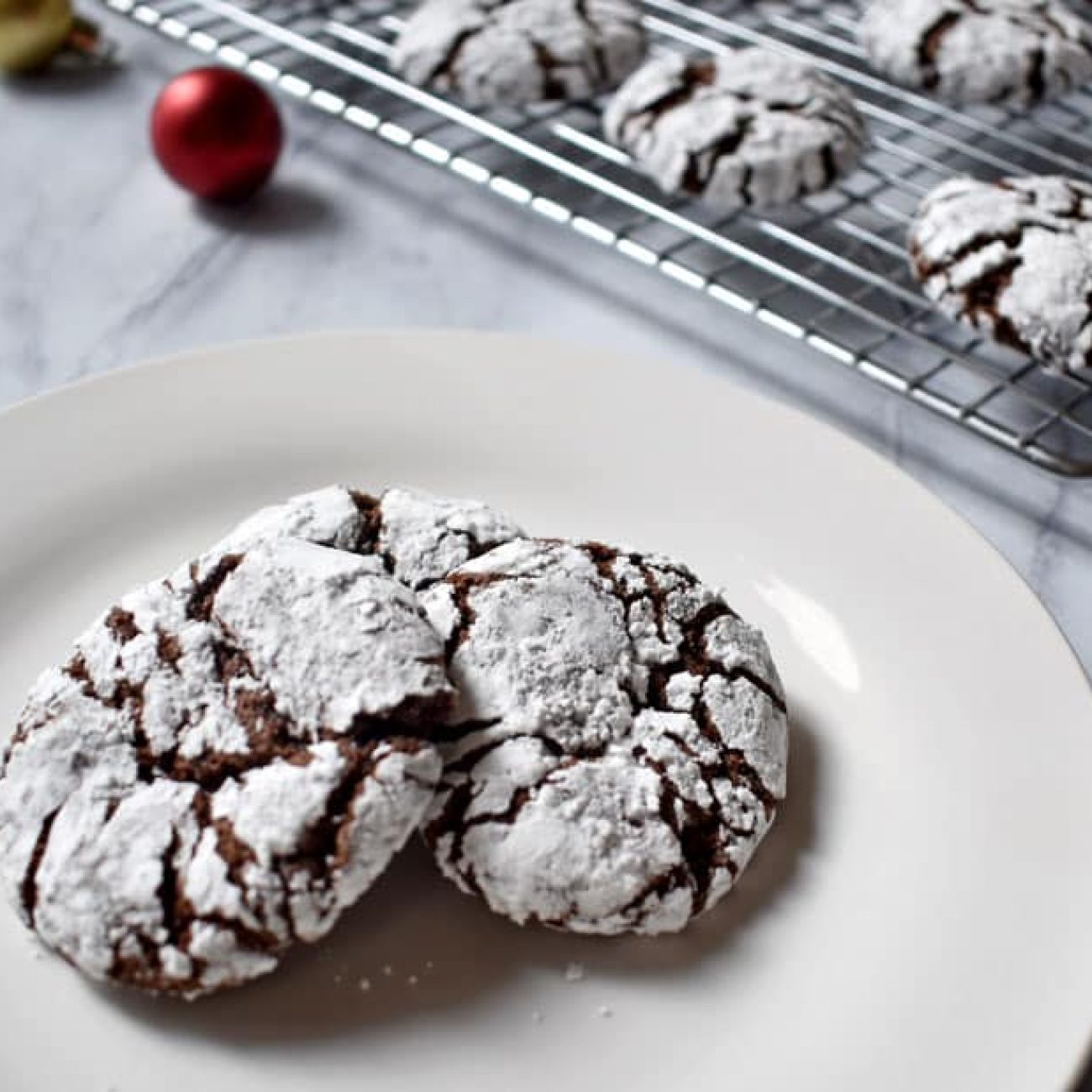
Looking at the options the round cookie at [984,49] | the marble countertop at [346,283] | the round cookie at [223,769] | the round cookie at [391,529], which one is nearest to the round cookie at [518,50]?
the marble countertop at [346,283]

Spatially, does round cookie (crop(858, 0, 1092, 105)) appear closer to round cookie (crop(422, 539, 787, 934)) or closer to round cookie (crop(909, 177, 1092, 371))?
round cookie (crop(909, 177, 1092, 371))

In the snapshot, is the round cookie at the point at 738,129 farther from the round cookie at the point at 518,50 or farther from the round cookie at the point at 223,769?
the round cookie at the point at 223,769

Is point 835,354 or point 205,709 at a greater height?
point 205,709

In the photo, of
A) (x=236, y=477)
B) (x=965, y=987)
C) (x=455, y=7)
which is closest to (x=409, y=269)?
→ (x=455, y=7)

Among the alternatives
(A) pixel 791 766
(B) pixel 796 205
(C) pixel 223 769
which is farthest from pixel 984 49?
(C) pixel 223 769

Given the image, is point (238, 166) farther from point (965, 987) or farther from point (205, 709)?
point (965, 987)

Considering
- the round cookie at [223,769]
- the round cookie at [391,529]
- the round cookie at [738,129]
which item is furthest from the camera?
the round cookie at [738,129]

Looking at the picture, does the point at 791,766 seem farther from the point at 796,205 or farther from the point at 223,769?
the point at 796,205
